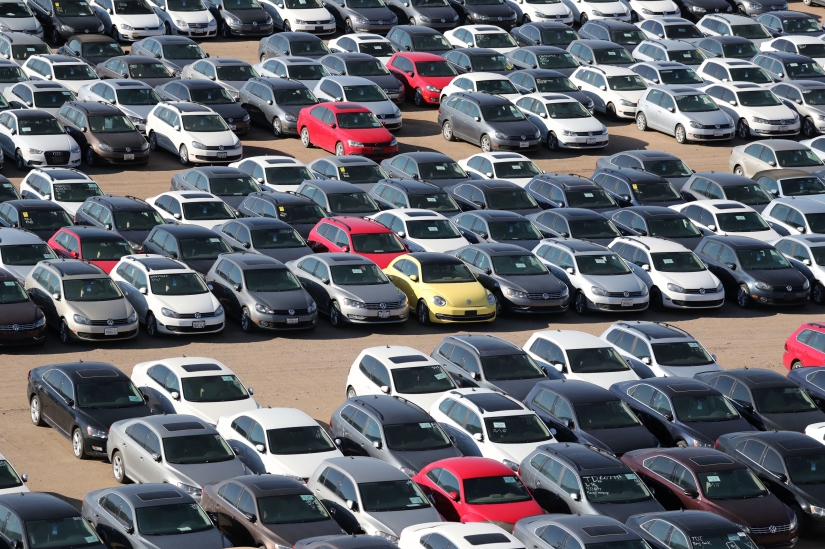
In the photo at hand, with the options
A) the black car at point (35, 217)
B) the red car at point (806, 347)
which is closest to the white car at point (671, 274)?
the red car at point (806, 347)

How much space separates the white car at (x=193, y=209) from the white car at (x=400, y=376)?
8.99 meters

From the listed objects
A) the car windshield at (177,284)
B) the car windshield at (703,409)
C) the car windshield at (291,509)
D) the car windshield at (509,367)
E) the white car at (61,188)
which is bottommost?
the white car at (61,188)

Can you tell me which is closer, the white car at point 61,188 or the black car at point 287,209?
the black car at point 287,209

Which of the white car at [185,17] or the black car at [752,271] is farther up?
the white car at [185,17]

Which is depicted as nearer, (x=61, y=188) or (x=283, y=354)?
(x=283, y=354)

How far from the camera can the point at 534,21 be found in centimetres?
5456

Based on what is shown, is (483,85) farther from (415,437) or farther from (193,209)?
(415,437)

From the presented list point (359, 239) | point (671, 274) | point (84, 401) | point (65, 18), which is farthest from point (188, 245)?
point (65, 18)

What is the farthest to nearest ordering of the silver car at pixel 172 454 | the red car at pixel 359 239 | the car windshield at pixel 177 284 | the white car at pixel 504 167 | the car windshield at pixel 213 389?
the white car at pixel 504 167 < the red car at pixel 359 239 < the car windshield at pixel 177 284 < the car windshield at pixel 213 389 < the silver car at pixel 172 454

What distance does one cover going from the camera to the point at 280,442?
75.5 ft

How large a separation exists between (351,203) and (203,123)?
6.35 meters

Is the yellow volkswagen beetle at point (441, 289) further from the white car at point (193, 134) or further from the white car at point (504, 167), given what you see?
the white car at point (193, 134)

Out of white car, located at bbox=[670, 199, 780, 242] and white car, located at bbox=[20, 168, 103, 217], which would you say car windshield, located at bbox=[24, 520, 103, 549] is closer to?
white car, located at bbox=[20, 168, 103, 217]

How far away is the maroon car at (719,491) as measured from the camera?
21797 millimetres
